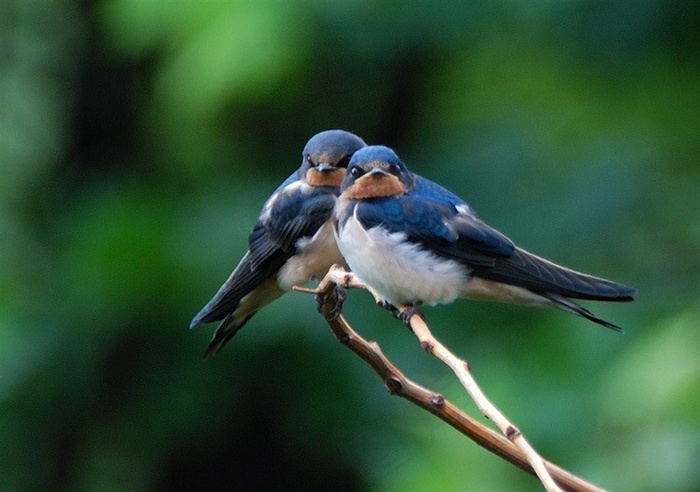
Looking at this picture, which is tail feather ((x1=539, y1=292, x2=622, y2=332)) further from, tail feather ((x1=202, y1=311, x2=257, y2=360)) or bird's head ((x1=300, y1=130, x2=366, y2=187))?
tail feather ((x1=202, y1=311, x2=257, y2=360))

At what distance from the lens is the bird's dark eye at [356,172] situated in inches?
106

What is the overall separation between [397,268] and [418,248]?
10 cm

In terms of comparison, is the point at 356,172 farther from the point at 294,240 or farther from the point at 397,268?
the point at 294,240

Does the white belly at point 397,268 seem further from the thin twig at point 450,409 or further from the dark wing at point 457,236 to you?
the thin twig at point 450,409

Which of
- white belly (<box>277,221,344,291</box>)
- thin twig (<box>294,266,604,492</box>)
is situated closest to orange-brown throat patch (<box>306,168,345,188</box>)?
white belly (<box>277,221,344,291</box>)

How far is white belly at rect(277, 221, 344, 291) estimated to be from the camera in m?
3.03

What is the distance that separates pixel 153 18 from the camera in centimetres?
428

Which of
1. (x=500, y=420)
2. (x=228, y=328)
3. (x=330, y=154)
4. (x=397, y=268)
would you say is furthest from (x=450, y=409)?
(x=228, y=328)

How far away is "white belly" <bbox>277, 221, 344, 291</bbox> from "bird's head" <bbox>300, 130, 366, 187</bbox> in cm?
15

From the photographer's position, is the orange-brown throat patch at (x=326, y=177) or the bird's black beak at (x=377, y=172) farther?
the orange-brown throat patch at (x=326, y=177)

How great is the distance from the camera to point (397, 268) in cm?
263

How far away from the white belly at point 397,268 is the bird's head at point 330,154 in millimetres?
263

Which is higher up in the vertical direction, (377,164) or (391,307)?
(377,164)

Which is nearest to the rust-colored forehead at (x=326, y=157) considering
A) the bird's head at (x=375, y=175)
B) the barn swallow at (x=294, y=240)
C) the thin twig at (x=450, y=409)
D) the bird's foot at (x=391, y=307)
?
the barn swallow at (x=294, y=240)
